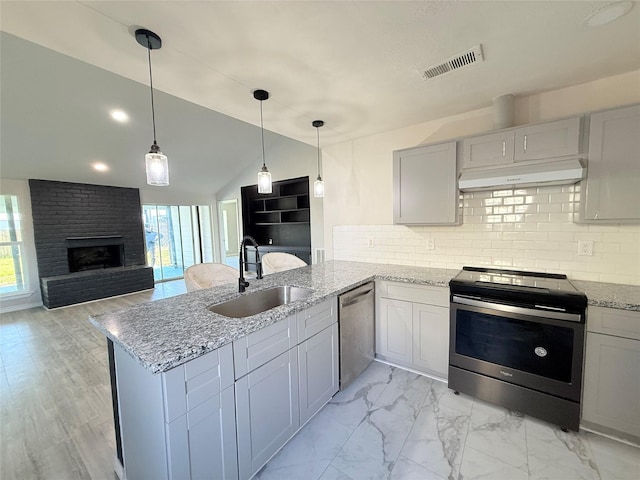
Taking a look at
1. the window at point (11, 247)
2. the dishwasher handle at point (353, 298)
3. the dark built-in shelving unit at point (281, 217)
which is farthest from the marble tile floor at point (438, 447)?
the window at point (11, 247)

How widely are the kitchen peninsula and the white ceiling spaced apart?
1536mm

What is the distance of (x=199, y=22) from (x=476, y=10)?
4.61 feet

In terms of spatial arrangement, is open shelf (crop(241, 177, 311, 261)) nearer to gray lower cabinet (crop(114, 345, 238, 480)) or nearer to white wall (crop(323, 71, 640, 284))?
white wall (crop(323, 71, 640, 284))

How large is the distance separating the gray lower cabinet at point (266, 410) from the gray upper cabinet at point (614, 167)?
2.37 meters

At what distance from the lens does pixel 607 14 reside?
136cm

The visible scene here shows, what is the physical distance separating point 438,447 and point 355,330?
0.92 meters

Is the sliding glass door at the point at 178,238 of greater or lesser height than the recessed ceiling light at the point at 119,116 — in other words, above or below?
below

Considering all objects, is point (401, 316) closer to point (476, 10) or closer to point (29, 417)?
point (476, 10)

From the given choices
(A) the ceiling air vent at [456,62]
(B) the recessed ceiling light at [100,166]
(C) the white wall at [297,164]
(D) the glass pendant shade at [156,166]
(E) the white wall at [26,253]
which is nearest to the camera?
(D) the glass pendant shade at [156,166]

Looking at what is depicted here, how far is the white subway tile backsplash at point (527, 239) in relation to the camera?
1998mm

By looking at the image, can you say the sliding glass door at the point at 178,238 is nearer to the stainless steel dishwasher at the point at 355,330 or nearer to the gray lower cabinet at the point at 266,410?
the stainless steel dishwasher at the point at 355,330

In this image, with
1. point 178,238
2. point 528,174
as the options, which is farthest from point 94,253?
point 528,174

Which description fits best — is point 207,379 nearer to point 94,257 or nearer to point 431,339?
point 431,339

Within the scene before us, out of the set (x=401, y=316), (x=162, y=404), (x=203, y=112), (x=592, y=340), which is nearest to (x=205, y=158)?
(x=203, y=112)
